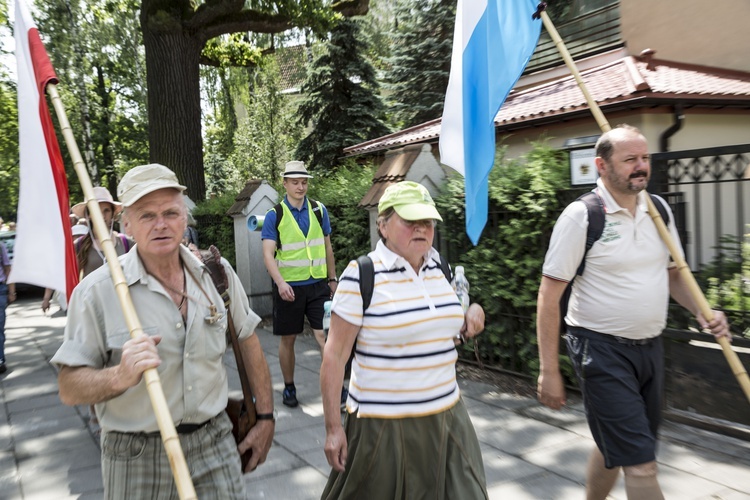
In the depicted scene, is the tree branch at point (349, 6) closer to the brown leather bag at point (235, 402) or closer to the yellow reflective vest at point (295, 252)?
the yellow reflective vest at point (295, 252)

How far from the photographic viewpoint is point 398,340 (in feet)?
8.66

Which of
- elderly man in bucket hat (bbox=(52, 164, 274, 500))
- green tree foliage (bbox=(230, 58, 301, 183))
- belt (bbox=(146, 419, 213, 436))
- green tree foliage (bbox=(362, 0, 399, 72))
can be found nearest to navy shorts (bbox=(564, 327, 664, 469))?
elderly man in bucket hat (bbox=(52, 164, 274, 500))

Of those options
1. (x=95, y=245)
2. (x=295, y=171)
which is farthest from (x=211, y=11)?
(x=95, y=245)

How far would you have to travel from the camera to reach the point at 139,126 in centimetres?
2966

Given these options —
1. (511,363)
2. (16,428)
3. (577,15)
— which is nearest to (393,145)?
(577,15)

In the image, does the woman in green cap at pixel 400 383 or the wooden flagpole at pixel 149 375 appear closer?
the wooden flagpole at pixel 149 375

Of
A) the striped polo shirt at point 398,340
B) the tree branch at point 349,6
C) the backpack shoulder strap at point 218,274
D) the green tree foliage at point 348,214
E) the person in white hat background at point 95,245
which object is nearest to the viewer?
the backpack shoulder strap at point 218,274

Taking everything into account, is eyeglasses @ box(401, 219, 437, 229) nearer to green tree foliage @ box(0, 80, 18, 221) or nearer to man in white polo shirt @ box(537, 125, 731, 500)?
man in white polo shirt @ box(537, 125, 731, 500)

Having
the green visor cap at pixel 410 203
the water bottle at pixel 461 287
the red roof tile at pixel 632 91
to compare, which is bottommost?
the water bottle at pixel 461 287

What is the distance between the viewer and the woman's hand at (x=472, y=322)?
111 inches

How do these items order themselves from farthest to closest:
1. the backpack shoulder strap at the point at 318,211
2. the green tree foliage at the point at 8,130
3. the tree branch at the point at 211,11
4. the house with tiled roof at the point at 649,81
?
the green tree foliage at the point at 8,130 < the tree branch at the point at 211,11 < the house with tiled roof at the point at 649,81 < the backpack shoulder strap at the point at 318,211

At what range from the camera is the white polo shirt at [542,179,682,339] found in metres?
2.96

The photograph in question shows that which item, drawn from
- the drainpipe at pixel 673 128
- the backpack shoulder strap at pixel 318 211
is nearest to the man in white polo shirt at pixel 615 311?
the backpack shoulder strap at pixel 318 211

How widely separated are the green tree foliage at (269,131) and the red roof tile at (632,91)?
43.6 feet
